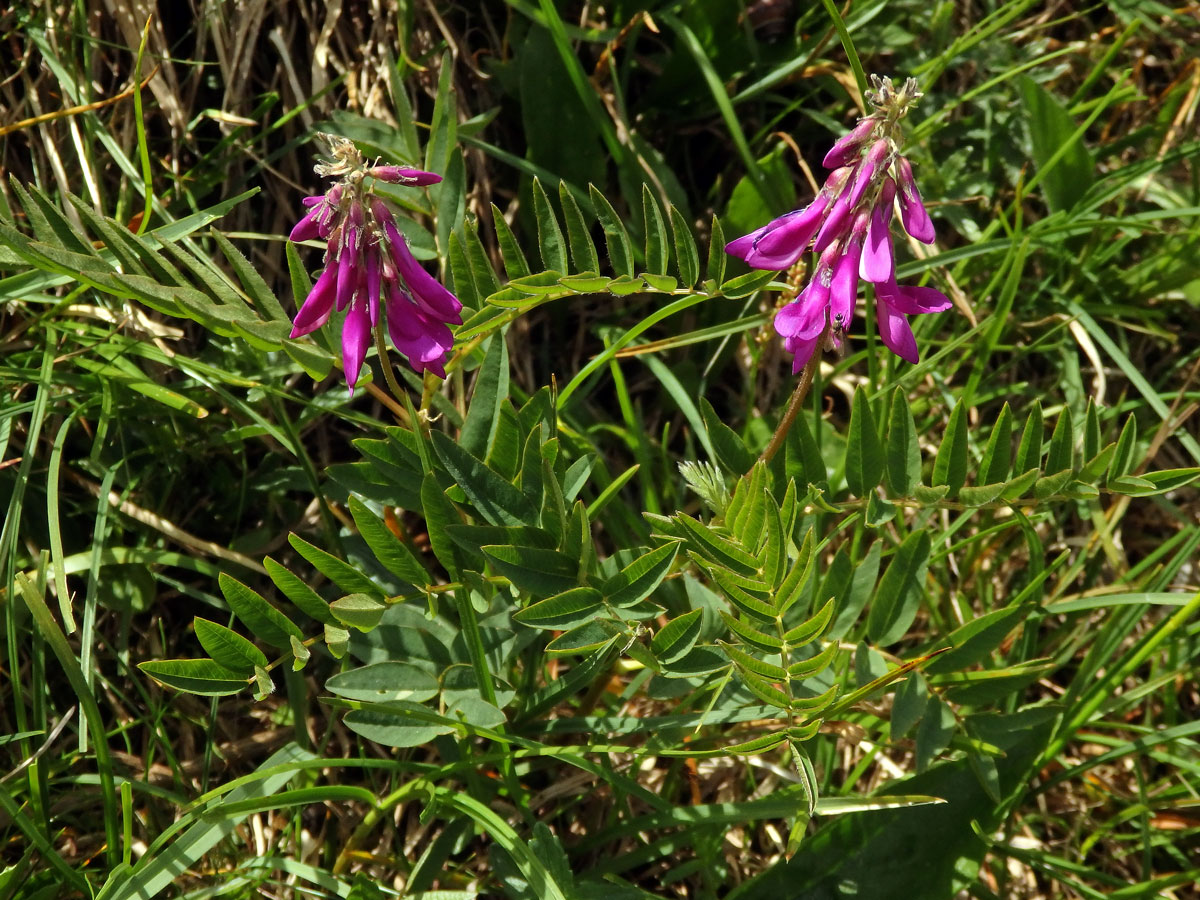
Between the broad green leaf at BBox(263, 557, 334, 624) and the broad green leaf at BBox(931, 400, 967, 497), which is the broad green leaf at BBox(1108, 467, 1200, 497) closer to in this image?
the broad green leaf at BBox(931, 400, 967, 497)

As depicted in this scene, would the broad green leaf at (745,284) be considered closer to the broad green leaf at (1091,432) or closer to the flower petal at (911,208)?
the flower petal at (911,208)

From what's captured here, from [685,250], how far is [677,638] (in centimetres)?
66

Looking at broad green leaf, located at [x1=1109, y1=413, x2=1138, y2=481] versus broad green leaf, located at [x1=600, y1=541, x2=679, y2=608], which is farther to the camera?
broad green leaf, located at [x1=1109, y1=413, x2=1138, y2=481]

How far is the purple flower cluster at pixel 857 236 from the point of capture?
165cm

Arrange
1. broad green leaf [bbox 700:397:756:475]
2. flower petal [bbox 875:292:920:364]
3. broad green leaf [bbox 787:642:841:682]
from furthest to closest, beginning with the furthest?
broad green leaf [bbox 700:397:756:475] → flower petal [bbox 875:292:920:364] → broad green leaf [bbox 787:642:841:682]

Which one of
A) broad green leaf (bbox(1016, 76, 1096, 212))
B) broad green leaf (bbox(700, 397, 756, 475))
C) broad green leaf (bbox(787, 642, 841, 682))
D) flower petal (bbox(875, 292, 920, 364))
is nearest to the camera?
broad green leaf (bbox(787, 642, 841, 682))

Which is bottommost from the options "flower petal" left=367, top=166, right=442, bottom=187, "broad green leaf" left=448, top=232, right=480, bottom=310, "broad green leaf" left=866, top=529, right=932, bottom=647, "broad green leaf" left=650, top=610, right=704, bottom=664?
"broad green leaf" left=866, top=529, right=932, bottom=647

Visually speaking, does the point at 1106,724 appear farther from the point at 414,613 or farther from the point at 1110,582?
the point at 414,613

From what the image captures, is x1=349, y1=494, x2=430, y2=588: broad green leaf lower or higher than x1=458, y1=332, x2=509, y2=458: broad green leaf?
lower

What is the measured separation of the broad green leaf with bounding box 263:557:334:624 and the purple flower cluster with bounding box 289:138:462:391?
31 cm

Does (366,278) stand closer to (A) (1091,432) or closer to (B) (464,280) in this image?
(B) (464,280)

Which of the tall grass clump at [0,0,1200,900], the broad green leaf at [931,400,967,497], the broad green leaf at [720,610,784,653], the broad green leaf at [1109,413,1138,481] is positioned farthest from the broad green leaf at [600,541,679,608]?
the broad green leaf at [1109,413,1138,481]

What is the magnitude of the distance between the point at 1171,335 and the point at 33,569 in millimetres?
2729

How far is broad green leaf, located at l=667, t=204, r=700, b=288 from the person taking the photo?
1.86 metres
